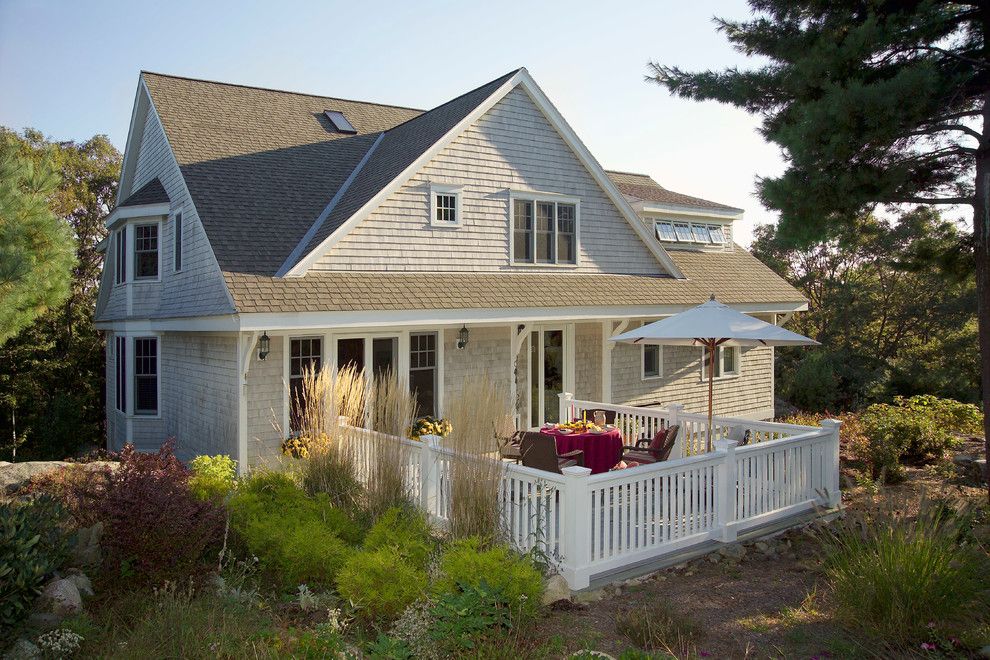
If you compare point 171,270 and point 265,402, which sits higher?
point 171,270

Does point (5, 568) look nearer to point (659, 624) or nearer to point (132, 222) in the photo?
point (659, 624)

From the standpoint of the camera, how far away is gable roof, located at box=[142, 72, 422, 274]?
11.3 meters

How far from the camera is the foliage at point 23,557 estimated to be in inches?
186

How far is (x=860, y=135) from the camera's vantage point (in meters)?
7.50

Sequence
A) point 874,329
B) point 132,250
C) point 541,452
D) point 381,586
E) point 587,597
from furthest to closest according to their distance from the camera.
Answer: point 874,329
point 132,250
point 541,452
point 587,597
point 381,586

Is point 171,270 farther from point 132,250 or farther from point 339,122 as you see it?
point 339,122

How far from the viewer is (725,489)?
294 inches

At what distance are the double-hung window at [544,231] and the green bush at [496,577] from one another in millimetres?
8574

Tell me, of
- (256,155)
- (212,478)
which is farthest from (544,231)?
(212,478)

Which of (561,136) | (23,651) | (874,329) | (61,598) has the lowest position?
(23,651)

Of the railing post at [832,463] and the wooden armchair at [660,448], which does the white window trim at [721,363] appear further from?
the railing post at [832,463]

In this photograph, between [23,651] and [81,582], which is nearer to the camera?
[23,651]

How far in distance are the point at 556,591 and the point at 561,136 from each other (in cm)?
991

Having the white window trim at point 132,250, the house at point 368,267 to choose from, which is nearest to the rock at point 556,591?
the house at point 368,267
